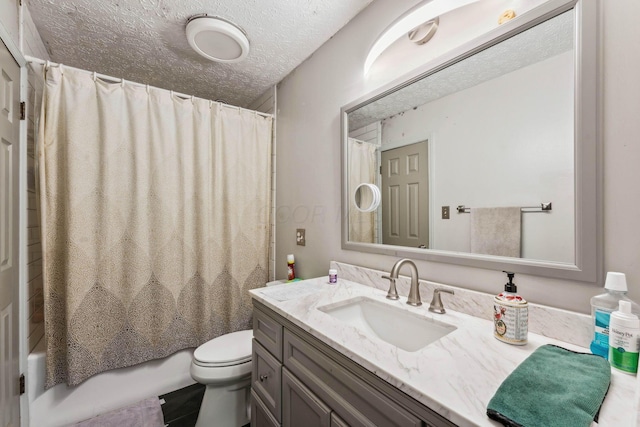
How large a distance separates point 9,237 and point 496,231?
2.01 m

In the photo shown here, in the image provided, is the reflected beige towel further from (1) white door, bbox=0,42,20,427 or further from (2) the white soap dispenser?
(1) white door, bbox=0,42,20,427

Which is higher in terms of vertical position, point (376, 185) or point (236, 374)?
point (376, 185)

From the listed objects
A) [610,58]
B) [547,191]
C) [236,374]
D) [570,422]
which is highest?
[610,58]

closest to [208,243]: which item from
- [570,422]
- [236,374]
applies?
[236,374]

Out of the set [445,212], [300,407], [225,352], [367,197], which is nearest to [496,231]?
A: [445,212]

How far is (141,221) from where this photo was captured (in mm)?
1630

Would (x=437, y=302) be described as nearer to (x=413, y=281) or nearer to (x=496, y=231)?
(x=413, y=281)

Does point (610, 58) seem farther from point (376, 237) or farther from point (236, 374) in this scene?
point (236, 374)

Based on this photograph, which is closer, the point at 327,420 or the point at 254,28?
the point at 327,420

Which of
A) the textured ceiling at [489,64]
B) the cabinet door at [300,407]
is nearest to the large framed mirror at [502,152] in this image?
the textured ceiling at [489,64]

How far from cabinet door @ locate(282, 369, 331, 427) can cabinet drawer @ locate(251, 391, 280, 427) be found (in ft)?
0.34

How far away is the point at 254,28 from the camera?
1526 mm

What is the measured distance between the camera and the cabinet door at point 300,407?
797mm

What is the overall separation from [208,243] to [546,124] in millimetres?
1874
